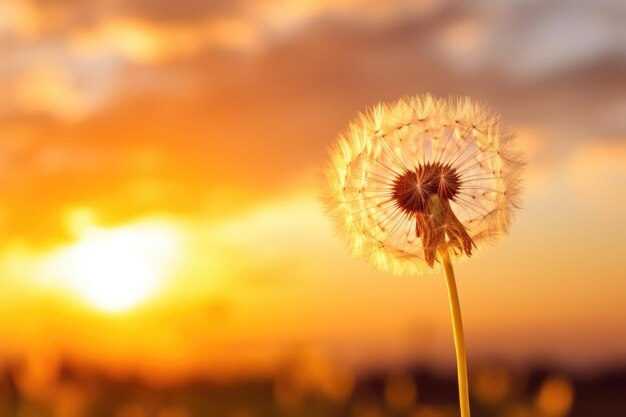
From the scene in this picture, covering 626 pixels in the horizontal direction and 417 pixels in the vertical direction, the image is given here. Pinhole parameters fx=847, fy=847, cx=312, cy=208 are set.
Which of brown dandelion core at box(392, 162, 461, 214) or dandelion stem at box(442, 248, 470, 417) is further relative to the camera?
brown dandelion core at box(392, 162, 461, 214)

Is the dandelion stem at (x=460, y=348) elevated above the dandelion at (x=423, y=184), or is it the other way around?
the dandelion at (x=423, y=184)

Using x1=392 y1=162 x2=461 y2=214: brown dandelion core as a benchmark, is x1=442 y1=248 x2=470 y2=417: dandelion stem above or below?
below

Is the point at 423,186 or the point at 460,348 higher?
the point at 423,186

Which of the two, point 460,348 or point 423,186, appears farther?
point 423,186

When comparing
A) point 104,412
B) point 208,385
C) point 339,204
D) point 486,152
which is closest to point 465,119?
point 486,152

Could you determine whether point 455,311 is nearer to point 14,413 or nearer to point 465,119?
point 465,119

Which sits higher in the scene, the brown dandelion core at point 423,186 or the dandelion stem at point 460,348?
the brown dandelion core at point 423,186

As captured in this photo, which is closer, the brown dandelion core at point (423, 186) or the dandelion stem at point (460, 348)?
the dandelion stem at point (460, 348)

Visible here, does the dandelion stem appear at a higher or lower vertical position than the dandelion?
lower
